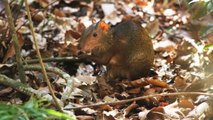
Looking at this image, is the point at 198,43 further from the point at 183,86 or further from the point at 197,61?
the point at 183,86

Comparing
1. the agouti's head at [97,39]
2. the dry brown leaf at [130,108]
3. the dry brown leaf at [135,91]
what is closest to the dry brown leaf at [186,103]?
the dry brown leaf at [130,108]

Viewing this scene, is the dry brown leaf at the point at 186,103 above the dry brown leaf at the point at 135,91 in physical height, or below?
below

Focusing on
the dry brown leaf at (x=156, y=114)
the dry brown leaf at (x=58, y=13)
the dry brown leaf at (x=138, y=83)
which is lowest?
the dry brown leaf at (x=156, y=114)

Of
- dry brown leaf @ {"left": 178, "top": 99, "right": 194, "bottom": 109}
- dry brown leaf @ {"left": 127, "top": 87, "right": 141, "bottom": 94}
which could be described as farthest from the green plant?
dry brown leaf @ {"left": 127, "top": 87, "right": 141, "bottom": 94}

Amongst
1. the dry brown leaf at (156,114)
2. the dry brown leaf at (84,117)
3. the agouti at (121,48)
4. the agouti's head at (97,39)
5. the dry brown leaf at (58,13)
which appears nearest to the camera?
the dry brown leaf at (84,117)

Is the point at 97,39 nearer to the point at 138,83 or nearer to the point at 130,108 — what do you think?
the point at 138,83

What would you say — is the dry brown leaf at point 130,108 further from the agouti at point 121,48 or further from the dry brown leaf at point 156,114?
the agouti at point 121,48

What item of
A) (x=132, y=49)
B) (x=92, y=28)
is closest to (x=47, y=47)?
(x=92, y=28)

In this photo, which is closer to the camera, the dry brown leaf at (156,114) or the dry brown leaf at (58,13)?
the dry brown leaf at (156,114)

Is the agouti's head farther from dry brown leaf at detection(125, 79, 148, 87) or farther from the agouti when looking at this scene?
dry brown leaf at detection(125, 79, 148, 87)
